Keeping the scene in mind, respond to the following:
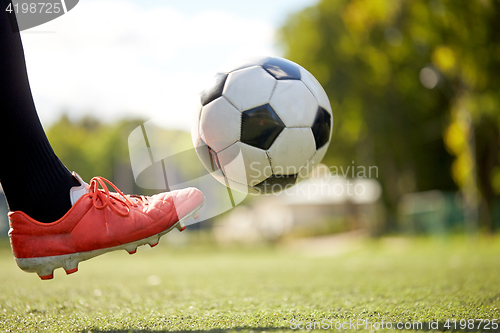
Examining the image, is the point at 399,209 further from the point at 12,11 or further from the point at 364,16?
the point at 12,11

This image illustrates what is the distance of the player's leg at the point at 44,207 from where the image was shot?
1.87 meters

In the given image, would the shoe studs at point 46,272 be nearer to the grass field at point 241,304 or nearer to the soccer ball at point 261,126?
the grass field at point 241,304

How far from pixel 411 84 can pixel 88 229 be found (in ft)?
59.2

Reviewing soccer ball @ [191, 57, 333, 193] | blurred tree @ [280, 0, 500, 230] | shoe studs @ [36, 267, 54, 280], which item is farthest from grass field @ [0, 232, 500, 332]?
blurred tree @ [280, 0, 500, 230]

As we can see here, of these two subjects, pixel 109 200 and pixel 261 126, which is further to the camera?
pixel 261 126

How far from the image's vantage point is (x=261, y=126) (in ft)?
8.21

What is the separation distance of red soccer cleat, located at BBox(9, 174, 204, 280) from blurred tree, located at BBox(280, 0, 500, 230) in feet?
31.6

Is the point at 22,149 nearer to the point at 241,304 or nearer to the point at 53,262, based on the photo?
the point at 53,262

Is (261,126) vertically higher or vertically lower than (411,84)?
higher

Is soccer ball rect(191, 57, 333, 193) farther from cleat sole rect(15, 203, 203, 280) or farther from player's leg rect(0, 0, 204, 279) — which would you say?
cleat sole rect(15, 203, 203, 280)

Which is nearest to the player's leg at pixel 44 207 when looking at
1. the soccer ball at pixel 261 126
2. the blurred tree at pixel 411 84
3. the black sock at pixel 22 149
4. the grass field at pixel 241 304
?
the black sock at pixel 22 149

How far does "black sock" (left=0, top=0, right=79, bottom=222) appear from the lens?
188 centimetres

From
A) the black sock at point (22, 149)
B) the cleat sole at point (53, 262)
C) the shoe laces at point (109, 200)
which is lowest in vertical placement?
the cleat sole at point (53, 262)

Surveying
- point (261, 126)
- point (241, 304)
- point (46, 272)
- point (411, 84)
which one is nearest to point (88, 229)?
point (46, 272)
